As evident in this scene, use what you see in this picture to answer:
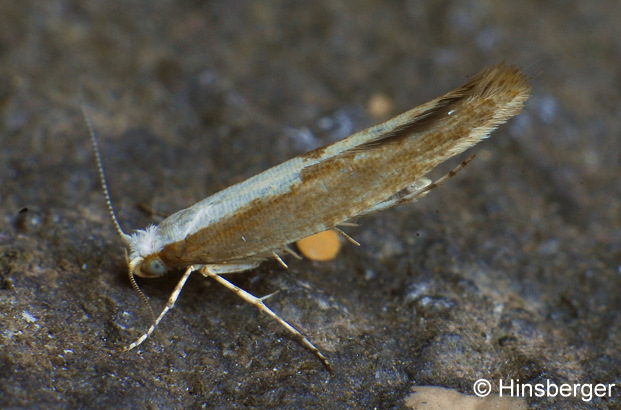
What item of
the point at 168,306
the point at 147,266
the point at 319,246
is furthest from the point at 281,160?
the point at 168,306

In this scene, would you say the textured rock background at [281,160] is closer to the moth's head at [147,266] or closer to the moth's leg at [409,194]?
the moth's head at [147,266]

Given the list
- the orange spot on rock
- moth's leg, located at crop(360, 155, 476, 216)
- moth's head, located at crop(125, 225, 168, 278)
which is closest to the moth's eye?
moth's head, located at crop(125, 225, 168, 278)

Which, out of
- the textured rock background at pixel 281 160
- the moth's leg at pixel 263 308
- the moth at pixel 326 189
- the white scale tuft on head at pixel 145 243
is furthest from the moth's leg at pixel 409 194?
the white scale tuft on head at pixel 145 243

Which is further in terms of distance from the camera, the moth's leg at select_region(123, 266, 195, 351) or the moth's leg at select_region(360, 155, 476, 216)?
the moth's leg at select_region(360, 155, 476, 216)

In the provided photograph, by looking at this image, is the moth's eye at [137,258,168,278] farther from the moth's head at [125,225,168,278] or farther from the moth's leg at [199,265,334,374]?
the moth's leg at [199,265,334,374]

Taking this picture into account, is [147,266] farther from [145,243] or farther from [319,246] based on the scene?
[319,246]

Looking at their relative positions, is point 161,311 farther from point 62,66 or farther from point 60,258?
point 62,66
